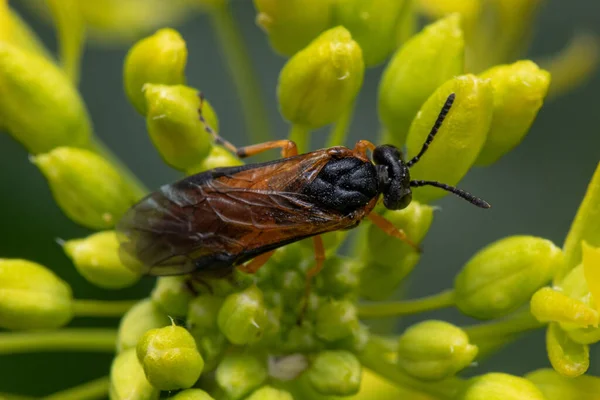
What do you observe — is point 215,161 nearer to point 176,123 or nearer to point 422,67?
point 176,123

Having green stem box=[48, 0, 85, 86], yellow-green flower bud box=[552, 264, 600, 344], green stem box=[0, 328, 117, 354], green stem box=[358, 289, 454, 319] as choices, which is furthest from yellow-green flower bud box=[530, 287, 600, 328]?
green stem box=[48, 0, 85, 86]

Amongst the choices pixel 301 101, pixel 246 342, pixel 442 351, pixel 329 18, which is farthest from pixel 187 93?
pixel 442 351

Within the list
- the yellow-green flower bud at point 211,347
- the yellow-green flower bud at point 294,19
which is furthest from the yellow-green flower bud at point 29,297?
the yellow-green flower bud at point 294,19

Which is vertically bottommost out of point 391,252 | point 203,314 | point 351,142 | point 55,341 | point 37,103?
point 351,142

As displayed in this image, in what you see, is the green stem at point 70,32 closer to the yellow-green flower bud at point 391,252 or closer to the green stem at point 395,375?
the yellow-green flower bud at point 391,252

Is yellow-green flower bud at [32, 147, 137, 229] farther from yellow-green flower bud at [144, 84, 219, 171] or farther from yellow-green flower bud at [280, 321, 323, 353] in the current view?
yellow-green flower bud at [280, 321, 323, 353]

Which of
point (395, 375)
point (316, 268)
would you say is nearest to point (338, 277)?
point (316, 268)
